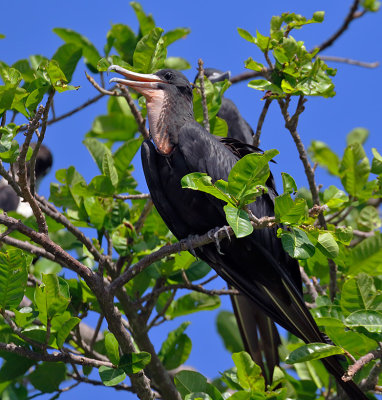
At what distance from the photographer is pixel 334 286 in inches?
139

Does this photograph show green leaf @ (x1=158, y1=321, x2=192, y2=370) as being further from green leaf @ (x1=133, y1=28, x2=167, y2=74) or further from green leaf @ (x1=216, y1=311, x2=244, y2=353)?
green leaf @ (x1=133, y1=28, x2=167, y2=74)

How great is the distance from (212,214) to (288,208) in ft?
3.14

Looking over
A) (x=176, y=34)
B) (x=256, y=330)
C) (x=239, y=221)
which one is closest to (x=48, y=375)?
(x=256, y=330)

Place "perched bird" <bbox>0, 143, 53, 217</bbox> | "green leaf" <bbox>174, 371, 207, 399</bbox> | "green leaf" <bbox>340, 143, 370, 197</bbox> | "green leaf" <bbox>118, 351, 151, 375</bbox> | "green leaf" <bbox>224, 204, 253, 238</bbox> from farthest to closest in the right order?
1. "perched bird" <bbox>0, 143, 53, 217</bbox>
2. "green leaf" <bbox>340, 143, 370, 197</bbox>
3. "green leaf" <bbox>174, 371, 207, 399</bbox>
4. "green leaf" <bbox>118, 351, 151, 375</bbox>
5. "green leaf" <bbox>224, 204, 253, 238</bbox>

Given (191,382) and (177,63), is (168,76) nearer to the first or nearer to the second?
(177,63)

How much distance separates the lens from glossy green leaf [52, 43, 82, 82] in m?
3.48

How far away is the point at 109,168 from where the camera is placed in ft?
11.7

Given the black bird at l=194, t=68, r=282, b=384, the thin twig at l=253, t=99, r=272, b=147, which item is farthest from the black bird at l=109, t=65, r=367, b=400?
the thin twig at l=253, t=99, r=272, b=147

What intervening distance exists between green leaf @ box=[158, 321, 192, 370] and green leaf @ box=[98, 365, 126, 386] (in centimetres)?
91

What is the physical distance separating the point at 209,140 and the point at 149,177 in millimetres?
361

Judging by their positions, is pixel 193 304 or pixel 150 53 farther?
pixel 193 304

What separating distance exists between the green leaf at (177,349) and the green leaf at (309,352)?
1172 millimetres

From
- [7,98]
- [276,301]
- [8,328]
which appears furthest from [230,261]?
[7,98]

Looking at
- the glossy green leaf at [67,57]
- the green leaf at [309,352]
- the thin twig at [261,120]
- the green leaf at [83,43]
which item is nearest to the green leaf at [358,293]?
the green leaf at [309,352]
